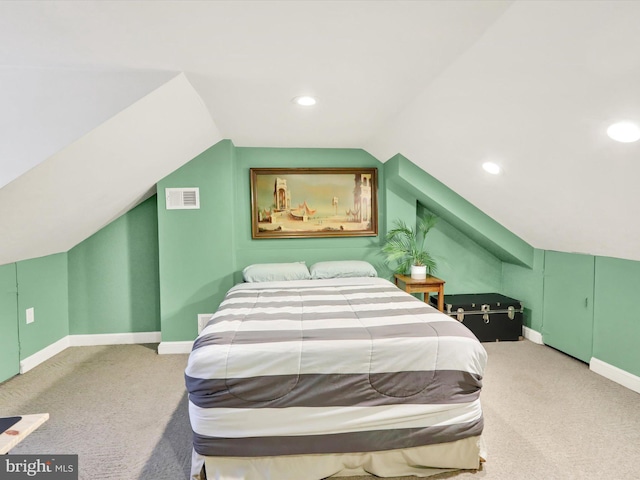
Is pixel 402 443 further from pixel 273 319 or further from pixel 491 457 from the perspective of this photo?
pixel 273 319


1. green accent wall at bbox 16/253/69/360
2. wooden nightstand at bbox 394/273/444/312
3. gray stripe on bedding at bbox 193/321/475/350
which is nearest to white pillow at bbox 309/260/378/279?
wooden nightstand at bbox 394/273/444/312

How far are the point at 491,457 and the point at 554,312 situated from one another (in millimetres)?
2118

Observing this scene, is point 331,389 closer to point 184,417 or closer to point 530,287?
point 184,417

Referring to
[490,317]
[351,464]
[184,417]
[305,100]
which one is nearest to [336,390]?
[351,464]

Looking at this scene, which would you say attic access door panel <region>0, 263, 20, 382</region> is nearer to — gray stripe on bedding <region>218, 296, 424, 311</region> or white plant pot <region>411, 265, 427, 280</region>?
gray stripe on bedding <region>218, 296, 424, 311</region>

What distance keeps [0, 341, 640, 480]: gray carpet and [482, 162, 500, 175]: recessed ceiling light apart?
168cm

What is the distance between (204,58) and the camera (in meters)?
1.95

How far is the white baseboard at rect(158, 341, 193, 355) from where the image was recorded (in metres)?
3.65

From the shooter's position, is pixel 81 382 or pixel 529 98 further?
pixel 81 382

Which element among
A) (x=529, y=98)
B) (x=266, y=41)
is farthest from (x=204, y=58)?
(x=529, y=98)

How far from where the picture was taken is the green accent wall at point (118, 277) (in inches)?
153

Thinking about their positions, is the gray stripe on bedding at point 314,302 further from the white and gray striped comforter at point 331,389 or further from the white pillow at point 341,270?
the white pillow at point 341,270

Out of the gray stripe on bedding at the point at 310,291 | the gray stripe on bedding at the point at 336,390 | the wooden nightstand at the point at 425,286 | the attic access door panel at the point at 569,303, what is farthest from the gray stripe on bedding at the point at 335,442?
the attic access door panel at the point at 569,303

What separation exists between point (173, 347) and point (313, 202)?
2.09 metres
